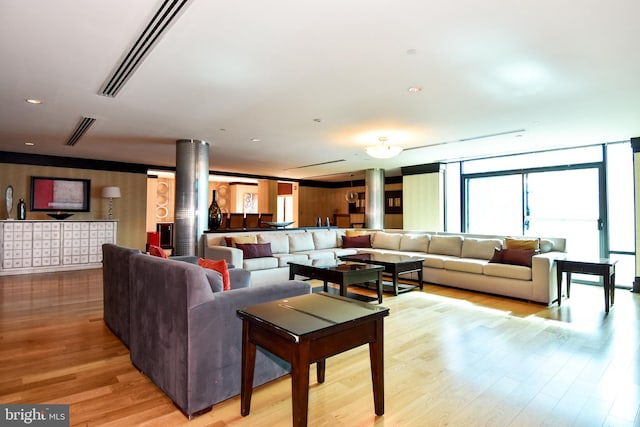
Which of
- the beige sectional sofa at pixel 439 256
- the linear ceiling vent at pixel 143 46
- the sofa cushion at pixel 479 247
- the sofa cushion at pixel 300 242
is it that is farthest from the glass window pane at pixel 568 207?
the linear ceiling vent at pixel 143 46

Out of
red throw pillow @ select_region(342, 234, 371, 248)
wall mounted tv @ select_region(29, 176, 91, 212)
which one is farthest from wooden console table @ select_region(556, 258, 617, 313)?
wall mounted tv @ select_region(29, 176, 91, 212)

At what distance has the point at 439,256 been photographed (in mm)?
6055

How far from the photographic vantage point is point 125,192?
8312 millimetres

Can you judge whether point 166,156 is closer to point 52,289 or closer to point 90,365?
point 52,289

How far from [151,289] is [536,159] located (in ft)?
23.5

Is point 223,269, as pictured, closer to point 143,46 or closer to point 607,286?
point 143,46

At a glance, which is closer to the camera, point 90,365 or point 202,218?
point 90,365

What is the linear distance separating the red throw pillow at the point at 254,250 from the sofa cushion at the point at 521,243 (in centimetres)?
389

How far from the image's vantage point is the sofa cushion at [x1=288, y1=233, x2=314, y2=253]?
6.59 m

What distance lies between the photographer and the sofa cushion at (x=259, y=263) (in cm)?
534

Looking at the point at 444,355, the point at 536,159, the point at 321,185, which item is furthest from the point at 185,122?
the point at 321,185

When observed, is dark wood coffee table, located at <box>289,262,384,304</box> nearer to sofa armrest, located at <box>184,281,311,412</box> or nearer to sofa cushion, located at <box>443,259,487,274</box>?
sofa cushion, located at <box>443,259,487,274</box>

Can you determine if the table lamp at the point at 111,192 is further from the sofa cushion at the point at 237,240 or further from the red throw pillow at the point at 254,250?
the red throw pillow at the point at 254,250

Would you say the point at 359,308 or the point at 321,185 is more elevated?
the point at 321,185
